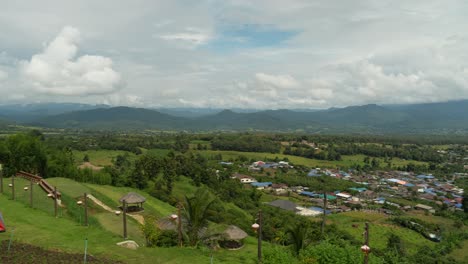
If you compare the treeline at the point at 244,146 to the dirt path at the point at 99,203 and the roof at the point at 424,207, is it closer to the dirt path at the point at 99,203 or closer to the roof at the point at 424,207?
the roof at the point at 424,207

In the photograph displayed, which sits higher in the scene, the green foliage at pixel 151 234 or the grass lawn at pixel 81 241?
the grass lawn at pixel 81 241

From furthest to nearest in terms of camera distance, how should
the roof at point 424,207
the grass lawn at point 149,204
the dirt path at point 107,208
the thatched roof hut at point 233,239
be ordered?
the roof at point 424,207, the grass lawn at point 149,204, the dirt path at point 107,208, the thatched roof hut at point 233,239

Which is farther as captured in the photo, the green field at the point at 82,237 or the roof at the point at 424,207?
the roof at the point at 424,207

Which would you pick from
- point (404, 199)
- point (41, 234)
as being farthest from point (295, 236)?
point (404, 199)

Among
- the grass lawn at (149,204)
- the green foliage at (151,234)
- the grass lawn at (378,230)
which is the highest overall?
the green foliage at (151,234)

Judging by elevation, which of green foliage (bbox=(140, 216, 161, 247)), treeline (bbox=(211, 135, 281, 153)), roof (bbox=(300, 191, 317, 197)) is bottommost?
roof (bbox=(300, 191, 317, 197))

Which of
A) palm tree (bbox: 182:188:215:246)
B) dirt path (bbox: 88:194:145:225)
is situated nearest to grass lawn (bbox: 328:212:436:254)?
dirt path (bbox: 88:194:145:225)

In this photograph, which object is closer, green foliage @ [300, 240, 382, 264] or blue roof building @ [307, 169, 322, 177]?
green foliage @ [300, 240, 382, 264]

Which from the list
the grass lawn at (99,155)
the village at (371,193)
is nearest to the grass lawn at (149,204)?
the village at (371,193)

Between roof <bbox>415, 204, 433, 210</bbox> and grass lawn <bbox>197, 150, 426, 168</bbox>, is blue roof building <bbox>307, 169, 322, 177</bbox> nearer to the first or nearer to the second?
grass lawn <bbox>197, 150, 426, 168</bbox>
